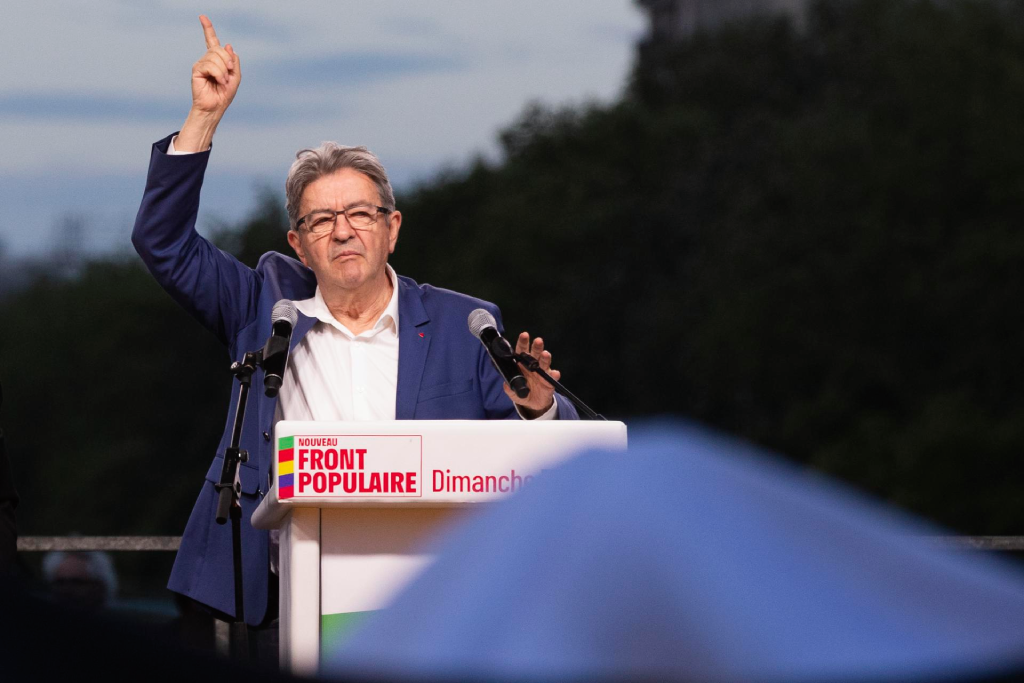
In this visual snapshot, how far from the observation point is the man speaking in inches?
132

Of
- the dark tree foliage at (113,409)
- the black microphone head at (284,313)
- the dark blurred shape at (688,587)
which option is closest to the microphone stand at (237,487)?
the black microphone head at (284,313)

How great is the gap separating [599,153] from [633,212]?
4.52 meters

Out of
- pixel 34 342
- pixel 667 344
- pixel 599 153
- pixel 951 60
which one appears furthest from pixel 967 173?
pixel 34 342

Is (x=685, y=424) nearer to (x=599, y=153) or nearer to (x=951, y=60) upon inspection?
(x=951, y=60)

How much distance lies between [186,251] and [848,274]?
23.6 m

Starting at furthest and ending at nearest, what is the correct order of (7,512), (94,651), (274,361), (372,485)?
(274,361) → (7,512) → (372,485) → (94,651)

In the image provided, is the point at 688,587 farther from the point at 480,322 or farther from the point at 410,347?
the point at 410,347

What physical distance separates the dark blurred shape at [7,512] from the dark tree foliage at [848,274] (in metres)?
22.0

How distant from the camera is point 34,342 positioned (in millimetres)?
46562

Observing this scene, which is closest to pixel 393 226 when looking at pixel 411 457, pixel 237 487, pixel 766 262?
pixel 237 487

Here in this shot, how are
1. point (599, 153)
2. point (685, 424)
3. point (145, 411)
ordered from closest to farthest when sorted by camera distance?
1. point (685, 424)
2. point (599, 153)
3. point (145, 411)

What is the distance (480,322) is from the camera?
3346 mm

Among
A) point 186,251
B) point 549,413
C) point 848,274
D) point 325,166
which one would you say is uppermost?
point 848,274

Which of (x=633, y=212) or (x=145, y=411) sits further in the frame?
(x=145, y=411)
